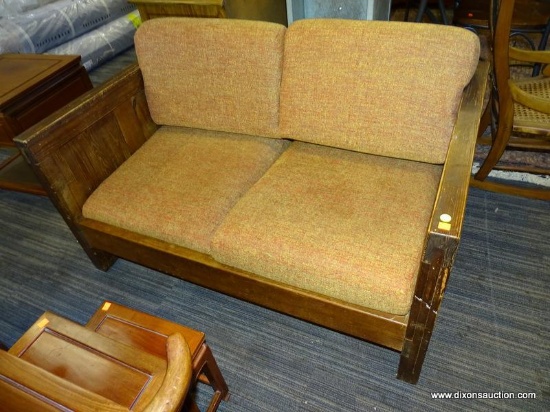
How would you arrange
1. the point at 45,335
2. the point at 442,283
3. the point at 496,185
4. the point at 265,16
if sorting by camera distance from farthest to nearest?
1. the point at 265,16
2. the point at 496,185
3. the point at 45,335
4. the point at 442,283

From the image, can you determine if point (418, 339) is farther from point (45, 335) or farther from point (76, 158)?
point (76, 158)

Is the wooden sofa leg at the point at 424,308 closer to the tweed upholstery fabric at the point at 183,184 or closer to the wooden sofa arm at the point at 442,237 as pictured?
the wooden sofa arm at the point at 442,237

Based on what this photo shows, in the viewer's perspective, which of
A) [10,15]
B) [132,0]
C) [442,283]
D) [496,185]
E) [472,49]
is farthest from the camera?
[10,15]

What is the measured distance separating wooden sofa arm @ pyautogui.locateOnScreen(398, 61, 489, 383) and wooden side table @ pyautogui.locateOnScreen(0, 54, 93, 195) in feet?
6.11

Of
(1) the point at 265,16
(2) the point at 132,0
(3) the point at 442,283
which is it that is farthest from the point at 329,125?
(2) the point at 132,0

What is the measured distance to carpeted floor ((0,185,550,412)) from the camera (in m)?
1.20

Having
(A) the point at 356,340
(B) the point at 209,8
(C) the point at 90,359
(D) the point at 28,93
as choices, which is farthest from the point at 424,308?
(D) the point at 28,93

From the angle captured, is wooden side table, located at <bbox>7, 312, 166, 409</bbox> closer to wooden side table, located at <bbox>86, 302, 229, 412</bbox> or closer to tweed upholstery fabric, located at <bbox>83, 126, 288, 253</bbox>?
wooden side table, located at <bbox>86, 302, 229, 412</bbox>

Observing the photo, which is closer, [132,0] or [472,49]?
[472,49]

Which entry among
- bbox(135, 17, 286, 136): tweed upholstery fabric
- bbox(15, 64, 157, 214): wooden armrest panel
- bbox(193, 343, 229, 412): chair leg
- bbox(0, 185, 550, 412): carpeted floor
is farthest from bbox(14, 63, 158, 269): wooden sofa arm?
bbox(193, 343, 229, 412): chair leg

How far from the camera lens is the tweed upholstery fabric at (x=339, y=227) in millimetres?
1021

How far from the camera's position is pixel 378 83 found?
124 centimetres

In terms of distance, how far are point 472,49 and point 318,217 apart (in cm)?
67

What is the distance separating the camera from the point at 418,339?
3.38 feet
